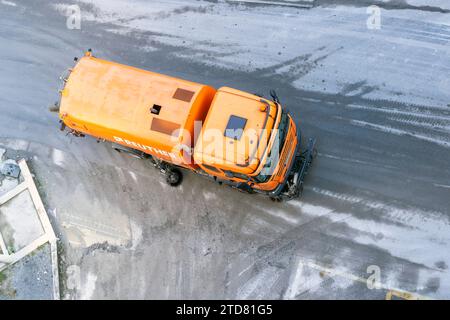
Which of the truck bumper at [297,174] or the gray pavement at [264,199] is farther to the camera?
the gray pavement at [264,199]

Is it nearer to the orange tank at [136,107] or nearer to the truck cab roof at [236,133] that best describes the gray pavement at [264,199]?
the orange tank at [136,107]

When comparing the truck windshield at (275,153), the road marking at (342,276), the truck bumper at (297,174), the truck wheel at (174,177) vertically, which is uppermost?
the truck windshield at (275,153)

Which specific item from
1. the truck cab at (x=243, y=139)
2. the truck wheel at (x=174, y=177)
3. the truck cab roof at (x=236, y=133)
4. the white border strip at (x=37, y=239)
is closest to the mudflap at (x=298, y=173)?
the truck cab at (x=243, y=139)

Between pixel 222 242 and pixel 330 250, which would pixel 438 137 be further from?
pixel 222 242

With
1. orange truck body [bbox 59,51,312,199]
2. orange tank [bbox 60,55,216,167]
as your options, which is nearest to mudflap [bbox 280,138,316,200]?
orange truck body [bbox 59,51,312,199]

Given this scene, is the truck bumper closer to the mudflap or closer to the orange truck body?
the mudflap

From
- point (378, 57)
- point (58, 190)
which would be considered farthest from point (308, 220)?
point (58, 190)
